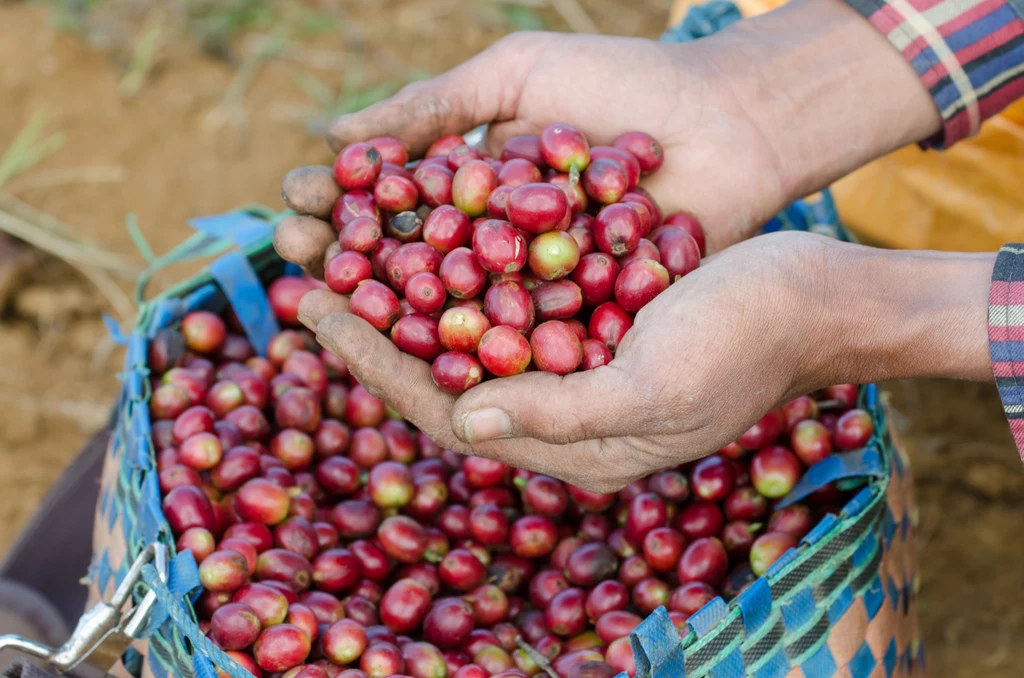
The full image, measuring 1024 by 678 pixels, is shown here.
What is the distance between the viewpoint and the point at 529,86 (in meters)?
3.09

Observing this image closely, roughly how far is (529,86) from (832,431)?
4.95ft

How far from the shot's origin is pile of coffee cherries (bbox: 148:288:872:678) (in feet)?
7.79

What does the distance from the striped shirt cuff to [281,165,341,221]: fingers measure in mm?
1843

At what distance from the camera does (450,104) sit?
9.73ft

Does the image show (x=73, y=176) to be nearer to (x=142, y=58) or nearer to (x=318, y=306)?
(x=142, y=58)

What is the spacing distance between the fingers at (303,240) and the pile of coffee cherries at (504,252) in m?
0.06

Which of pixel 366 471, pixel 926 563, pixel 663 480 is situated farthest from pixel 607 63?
pixel 926 563

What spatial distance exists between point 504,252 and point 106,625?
1.34 m

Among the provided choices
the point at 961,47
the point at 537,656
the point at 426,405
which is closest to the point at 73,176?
the point at 426,405

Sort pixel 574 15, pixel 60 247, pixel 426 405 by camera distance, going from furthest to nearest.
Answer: pixel 574 15, pixel 60 247, pixel 426 405

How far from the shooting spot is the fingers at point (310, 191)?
2.69 meters

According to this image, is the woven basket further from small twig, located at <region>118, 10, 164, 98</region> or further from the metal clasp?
small twig, located at <region>118, 10, 164, 98</region>

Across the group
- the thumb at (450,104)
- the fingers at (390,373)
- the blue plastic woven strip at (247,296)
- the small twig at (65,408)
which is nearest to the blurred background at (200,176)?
the small twig at (65,408)

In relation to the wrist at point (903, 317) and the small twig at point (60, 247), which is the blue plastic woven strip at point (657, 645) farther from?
the small twig at point (60, 247)
